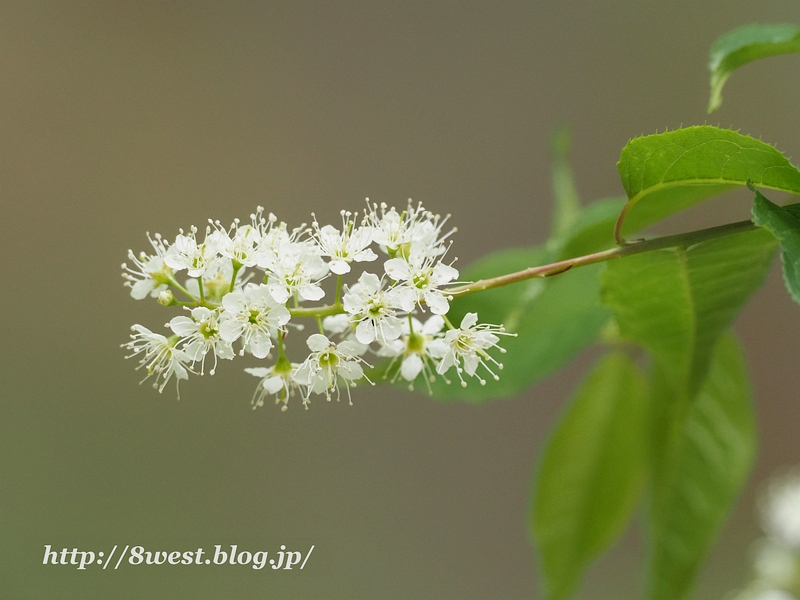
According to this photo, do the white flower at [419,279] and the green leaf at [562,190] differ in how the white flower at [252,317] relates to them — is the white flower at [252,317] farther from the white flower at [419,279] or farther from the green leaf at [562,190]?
the green leaf at [562,190]

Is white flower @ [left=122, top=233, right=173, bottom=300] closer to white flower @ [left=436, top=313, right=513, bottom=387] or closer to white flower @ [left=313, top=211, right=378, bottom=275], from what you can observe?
white flower @ [left=313, top=211, right=378, bottom=275]

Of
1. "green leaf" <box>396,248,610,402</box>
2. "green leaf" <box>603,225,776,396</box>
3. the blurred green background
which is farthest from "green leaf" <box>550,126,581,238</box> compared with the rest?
the blurred green background

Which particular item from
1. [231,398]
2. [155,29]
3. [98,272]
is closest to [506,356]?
[231,398]

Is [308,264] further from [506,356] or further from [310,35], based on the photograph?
[310,35]

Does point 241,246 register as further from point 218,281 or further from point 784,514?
point 784,514

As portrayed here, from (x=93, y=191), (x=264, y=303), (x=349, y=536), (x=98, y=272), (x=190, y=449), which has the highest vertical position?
(x=93, y=191)

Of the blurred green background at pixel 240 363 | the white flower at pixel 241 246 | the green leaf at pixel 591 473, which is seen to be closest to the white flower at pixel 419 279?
the white flower at pixel 241 246

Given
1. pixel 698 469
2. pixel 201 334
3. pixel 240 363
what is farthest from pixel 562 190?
pixel 240 363
